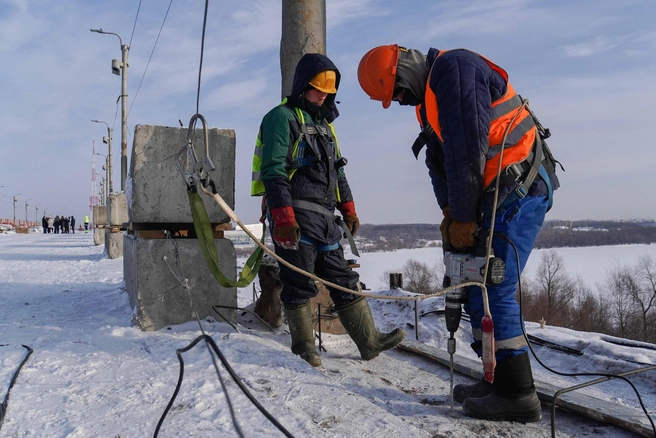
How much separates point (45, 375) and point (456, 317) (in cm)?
209

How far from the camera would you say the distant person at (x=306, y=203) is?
299cm

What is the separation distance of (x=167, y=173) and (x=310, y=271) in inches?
55.3

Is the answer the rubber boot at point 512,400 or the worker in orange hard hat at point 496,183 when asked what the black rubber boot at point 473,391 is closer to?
the worker in orange hard hat at point 496,183

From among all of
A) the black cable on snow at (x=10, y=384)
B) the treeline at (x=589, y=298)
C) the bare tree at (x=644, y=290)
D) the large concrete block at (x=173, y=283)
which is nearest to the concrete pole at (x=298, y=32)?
the large concrete block at (x=173, y=283)

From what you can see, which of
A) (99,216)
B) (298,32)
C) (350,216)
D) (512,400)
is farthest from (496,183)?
(99,216)

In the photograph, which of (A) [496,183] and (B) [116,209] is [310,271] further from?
(B) [116,209]

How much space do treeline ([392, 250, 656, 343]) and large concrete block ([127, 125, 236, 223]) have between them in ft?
102

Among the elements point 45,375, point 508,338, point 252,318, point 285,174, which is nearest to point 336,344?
point 252,318

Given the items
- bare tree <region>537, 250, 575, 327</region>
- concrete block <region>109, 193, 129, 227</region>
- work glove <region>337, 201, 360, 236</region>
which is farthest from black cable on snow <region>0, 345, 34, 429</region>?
bare tree <region>537, 250, 575, 327</region>

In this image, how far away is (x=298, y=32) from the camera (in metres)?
4.39

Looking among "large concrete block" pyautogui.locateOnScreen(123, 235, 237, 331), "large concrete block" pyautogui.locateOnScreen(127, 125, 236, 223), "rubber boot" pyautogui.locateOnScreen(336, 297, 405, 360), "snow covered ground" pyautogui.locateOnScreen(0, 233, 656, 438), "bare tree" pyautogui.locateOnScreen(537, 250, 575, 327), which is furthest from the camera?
"bare tree" pyautogui.locateOnScreen(537, 250, 575, 327)

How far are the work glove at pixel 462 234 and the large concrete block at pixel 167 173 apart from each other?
1900mm

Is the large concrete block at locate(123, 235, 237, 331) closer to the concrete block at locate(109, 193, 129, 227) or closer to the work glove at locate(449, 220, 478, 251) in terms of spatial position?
the work glove at locate(449, 220, 478, 251)

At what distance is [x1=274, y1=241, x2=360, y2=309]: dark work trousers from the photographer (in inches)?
120
